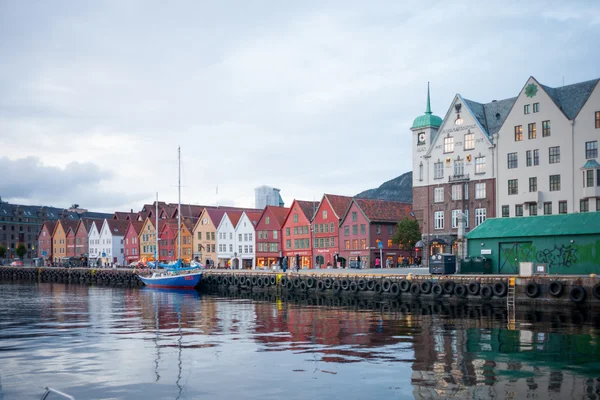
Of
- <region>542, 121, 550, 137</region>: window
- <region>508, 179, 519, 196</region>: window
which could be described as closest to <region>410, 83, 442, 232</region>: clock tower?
<region>508, 179, 519, 196</region>: window

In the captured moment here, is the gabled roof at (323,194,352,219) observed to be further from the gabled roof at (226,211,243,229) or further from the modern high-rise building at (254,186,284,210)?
the modern high-rise building at (254,186,284,210)

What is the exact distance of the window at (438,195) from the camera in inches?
3127

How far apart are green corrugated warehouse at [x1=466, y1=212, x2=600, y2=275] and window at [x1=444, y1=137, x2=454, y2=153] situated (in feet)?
A: 63.0

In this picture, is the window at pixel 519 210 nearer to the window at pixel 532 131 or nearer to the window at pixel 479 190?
the window at pixel 479 190

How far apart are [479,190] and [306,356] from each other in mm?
56991

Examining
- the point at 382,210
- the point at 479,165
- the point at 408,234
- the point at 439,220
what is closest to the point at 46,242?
the point at 382,210

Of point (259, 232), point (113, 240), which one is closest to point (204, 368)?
point (259, 232)

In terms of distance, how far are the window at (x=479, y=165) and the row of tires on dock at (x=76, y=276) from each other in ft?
181

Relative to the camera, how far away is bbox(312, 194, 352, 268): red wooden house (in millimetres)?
98875

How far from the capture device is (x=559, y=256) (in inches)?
2076

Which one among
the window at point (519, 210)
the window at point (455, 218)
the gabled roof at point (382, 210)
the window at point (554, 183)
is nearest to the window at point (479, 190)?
the window at point (455, 218)

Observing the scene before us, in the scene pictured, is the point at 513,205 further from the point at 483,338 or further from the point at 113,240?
the point at 113,240

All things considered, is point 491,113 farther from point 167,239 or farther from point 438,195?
point 167,239

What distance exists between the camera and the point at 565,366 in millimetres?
20891
